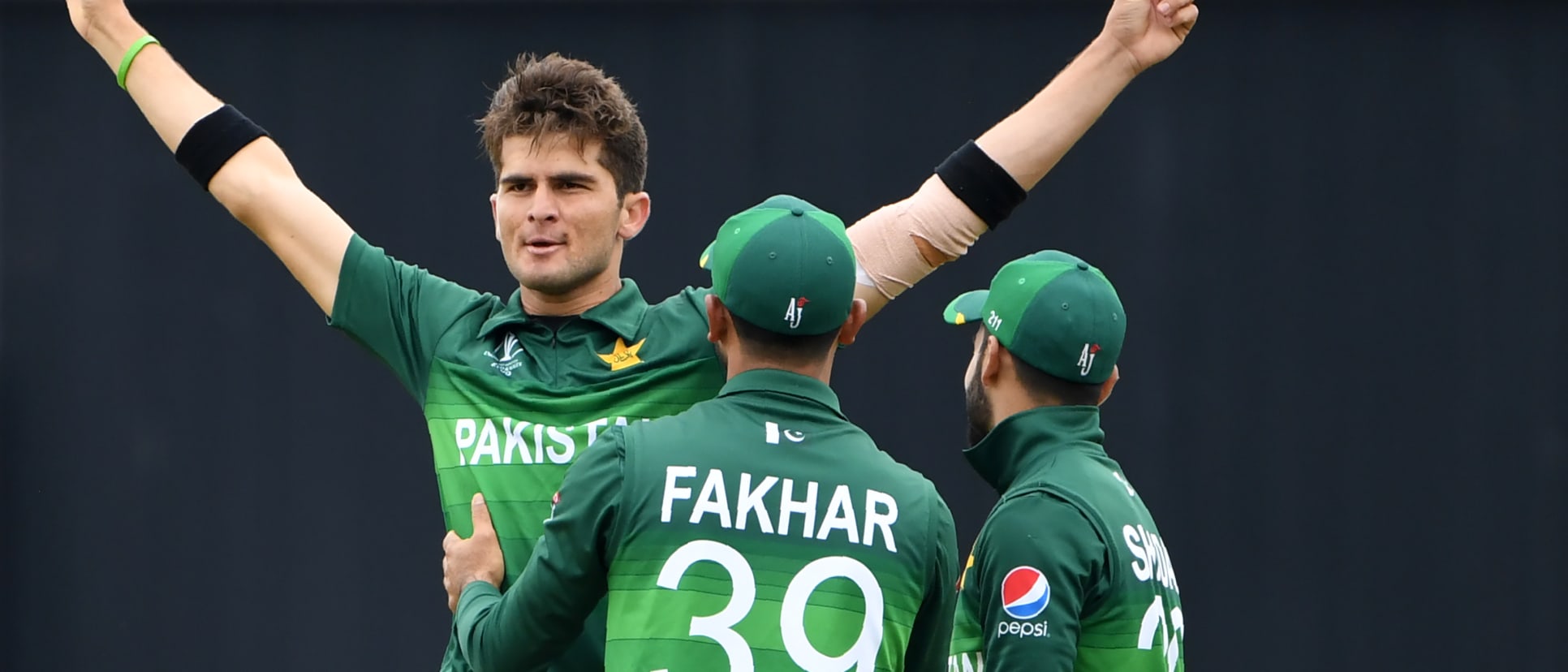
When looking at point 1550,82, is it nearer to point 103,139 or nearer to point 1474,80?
point 1474,80

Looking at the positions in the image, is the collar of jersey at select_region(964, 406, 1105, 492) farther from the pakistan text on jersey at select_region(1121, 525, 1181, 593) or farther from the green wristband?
the green wristband

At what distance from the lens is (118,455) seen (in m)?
5.29

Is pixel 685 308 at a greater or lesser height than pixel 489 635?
greater

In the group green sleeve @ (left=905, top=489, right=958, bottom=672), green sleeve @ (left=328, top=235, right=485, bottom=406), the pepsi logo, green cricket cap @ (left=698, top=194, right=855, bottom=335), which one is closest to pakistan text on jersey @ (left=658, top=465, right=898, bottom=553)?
green sleeve @ (left=905, top=489, right=958, bottom=672)

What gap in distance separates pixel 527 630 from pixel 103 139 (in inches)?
140

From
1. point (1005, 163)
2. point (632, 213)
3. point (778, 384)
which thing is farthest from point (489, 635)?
point (1005, 163)

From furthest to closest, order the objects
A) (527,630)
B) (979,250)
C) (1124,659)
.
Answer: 1. (979,250)
2. (1124,659)
3. (527,630)

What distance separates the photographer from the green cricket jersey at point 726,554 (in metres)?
2.30

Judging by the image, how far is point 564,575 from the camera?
2.33m

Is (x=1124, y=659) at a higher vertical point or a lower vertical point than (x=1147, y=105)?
lower

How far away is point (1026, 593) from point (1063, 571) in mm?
69

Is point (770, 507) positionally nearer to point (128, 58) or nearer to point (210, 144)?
point (210, 144)

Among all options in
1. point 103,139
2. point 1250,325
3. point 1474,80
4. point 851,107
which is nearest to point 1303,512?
point 1250,325

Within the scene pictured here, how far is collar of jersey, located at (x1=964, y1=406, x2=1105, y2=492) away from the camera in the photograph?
9.75 ft
